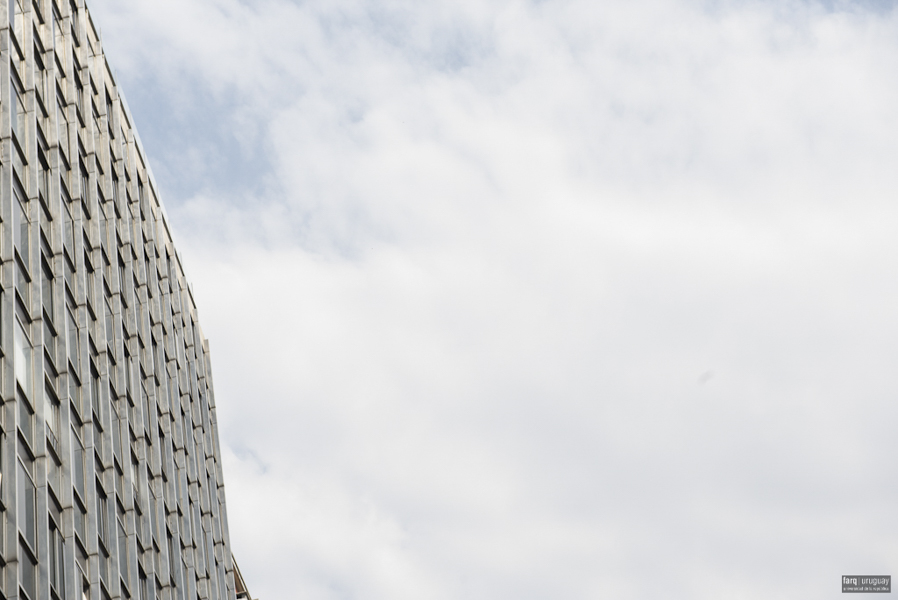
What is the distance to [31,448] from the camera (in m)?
35.8

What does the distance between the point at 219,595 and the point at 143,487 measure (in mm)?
13297

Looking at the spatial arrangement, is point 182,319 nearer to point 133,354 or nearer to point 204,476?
point 204,476

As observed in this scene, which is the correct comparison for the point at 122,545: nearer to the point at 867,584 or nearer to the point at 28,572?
the point at 28,572

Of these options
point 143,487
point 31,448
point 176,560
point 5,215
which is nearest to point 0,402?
point 31,448

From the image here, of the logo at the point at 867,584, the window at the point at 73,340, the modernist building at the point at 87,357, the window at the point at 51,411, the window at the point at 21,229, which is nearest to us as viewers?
the modernist building at the point at 87,357

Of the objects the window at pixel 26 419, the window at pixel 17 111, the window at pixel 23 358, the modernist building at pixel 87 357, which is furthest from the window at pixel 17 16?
the window at pixel 26 419

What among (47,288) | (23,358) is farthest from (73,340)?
(23,358)

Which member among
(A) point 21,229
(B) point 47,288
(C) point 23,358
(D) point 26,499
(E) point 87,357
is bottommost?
(D) point 26,499

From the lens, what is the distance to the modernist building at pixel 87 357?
36.1 metres

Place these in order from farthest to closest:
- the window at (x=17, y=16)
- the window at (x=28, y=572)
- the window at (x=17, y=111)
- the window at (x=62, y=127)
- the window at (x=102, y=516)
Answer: the window at (x=62, y=127) → the window at (x=17, y=16) → the window at (x=17, y=111) → the window at (x=102, y=516) → the window at (x=28, y=572)

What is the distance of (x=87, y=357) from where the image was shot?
43438mm

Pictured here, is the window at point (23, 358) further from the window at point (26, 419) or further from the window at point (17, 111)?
the window at point (17, 111)

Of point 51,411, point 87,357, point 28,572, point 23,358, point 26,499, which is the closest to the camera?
point 28,572

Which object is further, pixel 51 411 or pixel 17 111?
pixel 17 111
